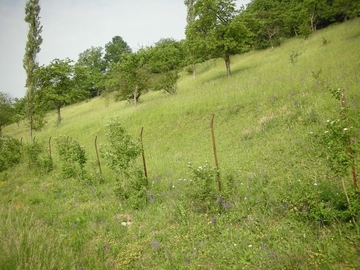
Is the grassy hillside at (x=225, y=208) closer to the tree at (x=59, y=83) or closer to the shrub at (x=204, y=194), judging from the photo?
the shrub at (x=204, y=194)

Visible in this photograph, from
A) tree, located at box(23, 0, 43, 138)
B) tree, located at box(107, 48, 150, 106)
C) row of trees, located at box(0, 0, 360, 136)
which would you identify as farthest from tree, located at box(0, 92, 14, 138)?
tree, located at box(107, 48, 150, 106)

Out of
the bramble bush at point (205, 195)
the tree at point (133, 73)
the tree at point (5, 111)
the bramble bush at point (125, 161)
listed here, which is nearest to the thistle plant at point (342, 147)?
the bramble bush at point (205, 195)

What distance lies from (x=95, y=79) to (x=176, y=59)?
24.0m

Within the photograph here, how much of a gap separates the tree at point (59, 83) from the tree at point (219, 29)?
63.6ft

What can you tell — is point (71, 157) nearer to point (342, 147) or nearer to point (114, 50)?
point (342, 147)

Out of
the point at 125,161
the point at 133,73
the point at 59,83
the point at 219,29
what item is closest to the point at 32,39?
the point at 59,83

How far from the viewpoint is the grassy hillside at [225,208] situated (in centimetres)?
370

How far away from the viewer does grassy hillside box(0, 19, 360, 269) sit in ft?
12.1

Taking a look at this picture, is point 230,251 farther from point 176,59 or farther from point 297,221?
point 176,59

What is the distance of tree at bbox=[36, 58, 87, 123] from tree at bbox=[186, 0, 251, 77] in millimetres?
19393

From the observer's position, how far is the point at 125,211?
641 cm

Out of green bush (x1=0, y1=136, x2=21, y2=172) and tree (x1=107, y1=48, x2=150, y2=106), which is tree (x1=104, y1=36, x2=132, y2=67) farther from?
green bush (x1=0, y1=136, x2=21, y2=172)

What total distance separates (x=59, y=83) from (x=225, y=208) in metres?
34.3

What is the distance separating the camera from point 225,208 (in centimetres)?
517
